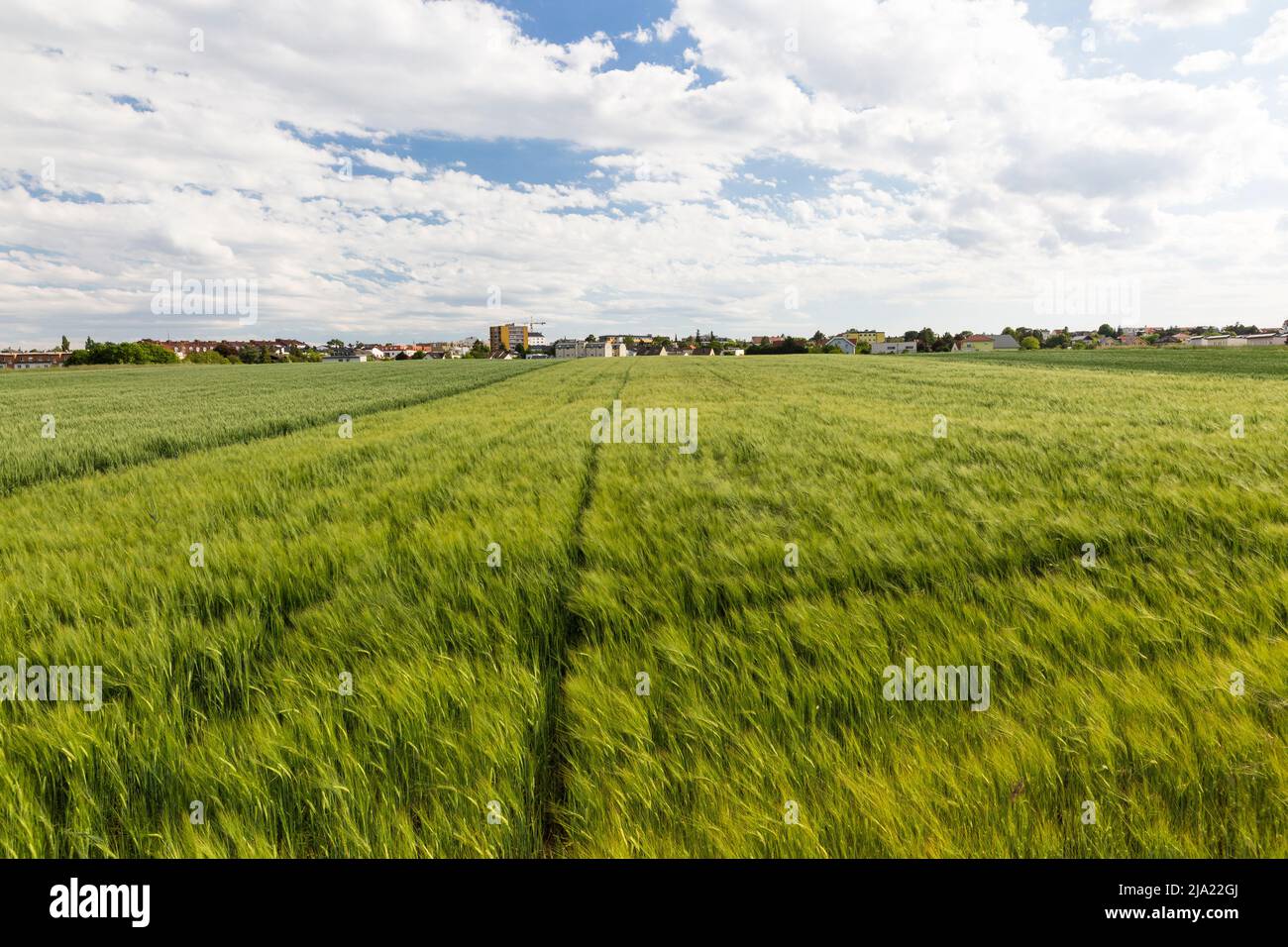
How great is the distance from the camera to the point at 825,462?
6.39m

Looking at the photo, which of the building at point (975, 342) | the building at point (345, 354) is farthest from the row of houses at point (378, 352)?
the building at point (975, 342)

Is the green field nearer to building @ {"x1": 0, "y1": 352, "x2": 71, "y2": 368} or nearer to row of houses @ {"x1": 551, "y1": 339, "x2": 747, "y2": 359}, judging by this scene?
row of houses @ {"x1": 551, "y1": 339, "x2": 747, "y2": 359}

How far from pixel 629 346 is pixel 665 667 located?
194 meters

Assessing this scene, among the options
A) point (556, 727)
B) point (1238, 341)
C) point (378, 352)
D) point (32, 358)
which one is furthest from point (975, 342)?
point (32, 358)

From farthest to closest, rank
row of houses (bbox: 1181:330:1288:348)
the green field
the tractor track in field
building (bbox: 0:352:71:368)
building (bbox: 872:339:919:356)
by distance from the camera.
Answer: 1. building (bbox: 872:339:919:356)
2. building (bbox: 0:352:71:368)
3. row of houses (bbox: 1181:330:1288:348)
4. the tractor track in field
5. the green field

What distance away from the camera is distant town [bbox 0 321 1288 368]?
122 m

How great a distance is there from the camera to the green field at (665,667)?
4.98ft

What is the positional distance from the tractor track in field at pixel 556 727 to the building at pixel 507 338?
178114 mm

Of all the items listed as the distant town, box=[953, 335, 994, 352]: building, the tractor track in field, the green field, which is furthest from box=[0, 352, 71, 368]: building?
box=[953, 335, 994, 352]: building

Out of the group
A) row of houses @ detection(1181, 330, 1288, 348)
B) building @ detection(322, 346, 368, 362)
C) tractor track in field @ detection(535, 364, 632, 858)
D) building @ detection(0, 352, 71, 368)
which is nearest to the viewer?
tractor track in field @ detection(535, 364, 632, 858)

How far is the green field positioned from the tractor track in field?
1 centimetres

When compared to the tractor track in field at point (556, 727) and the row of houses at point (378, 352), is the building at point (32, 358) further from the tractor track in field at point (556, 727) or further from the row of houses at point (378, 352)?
the tractor track in field at point (556, 727)

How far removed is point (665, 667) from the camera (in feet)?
7.72

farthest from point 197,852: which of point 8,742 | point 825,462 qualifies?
point 825,462
